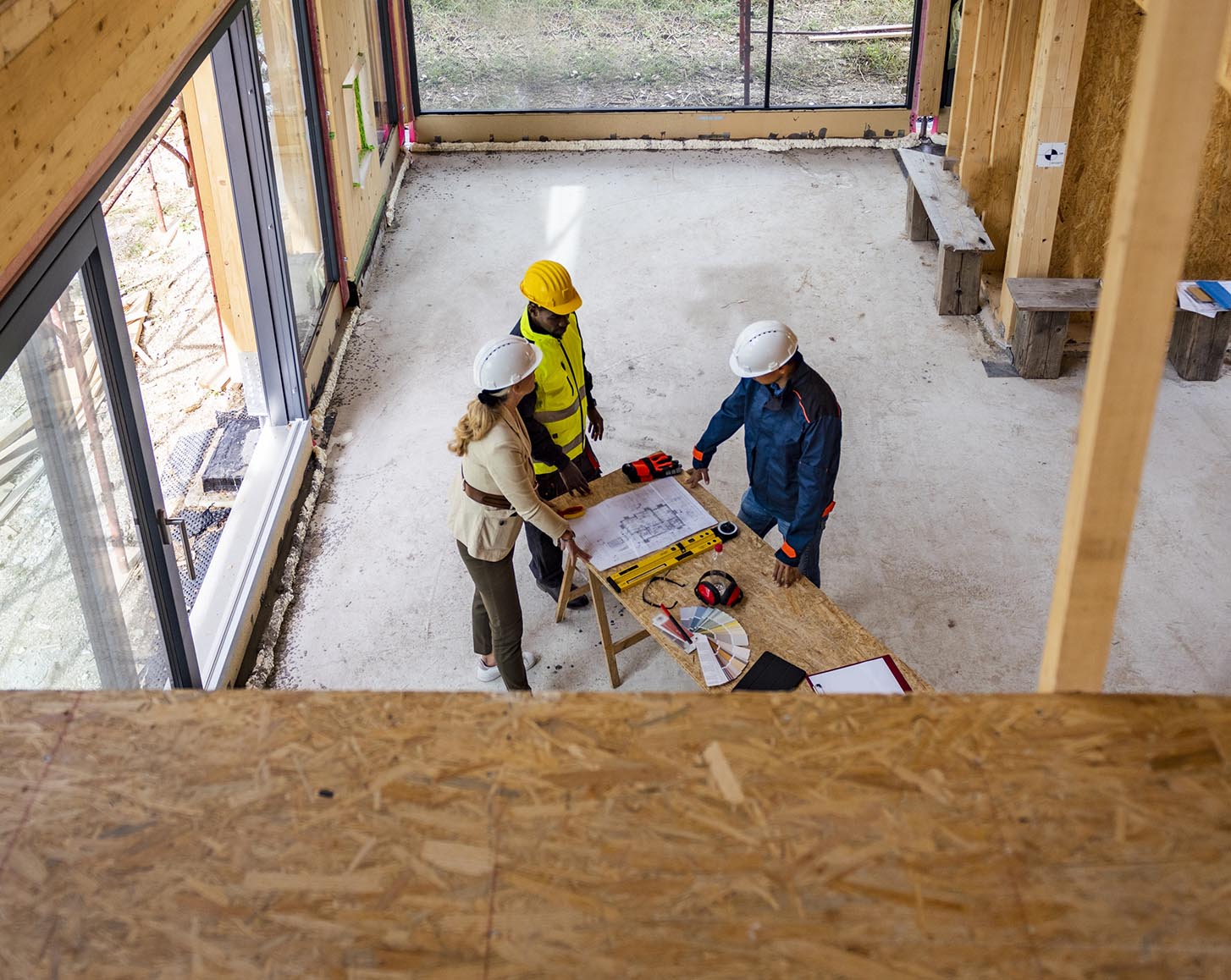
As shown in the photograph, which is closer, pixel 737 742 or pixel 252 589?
pixel 737 742

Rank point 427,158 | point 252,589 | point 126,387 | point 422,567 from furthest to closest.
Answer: point 427,158 → point 422,567 → point 252,589 → point 126,387

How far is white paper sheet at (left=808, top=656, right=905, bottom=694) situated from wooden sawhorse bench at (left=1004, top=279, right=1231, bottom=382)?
3.99 m

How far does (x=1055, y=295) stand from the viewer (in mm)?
7645

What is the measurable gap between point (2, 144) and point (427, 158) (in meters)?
8.27

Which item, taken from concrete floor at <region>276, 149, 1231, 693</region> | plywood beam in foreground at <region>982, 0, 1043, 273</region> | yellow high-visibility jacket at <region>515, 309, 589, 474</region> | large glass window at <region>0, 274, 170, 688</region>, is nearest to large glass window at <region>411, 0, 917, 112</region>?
concrete floor at <region>276, 149, 1231, 693</region>

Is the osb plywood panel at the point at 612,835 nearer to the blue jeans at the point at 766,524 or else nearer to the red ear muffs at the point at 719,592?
the red ear muffs at the point at 719,592

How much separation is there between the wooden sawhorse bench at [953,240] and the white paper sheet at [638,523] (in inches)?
149

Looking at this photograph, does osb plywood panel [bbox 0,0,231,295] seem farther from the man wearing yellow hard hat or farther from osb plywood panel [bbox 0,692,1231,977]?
osb plywood panel [bbox 0,692,1231,977]

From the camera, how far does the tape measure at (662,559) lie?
493 centimetres

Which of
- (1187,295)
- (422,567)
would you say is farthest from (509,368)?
(1187,295)

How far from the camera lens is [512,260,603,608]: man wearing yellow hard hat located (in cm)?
529

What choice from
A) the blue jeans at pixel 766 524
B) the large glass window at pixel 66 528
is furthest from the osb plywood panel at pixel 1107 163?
the large glass window at pixel 66 528

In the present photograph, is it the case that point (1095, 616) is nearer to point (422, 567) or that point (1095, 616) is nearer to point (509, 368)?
point (509, 368)

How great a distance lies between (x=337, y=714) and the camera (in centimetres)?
189
